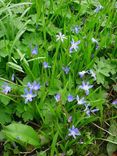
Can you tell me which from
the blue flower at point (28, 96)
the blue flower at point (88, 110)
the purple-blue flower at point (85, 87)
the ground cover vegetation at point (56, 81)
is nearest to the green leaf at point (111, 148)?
the ground cover vegetation at point (56, 81)

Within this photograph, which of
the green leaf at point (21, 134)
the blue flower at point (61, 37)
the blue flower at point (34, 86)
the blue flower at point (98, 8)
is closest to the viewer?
the green leaf at point (21, 134)

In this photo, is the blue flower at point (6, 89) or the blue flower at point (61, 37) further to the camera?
the blue flower at point (61, 37)

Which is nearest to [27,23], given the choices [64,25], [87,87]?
[64,25]

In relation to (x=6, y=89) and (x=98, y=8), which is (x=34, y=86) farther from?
(x=98, y=8)

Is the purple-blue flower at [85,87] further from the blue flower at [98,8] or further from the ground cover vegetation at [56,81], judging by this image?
the blue flower at [98,8]

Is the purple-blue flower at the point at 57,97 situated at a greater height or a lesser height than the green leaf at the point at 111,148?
greater

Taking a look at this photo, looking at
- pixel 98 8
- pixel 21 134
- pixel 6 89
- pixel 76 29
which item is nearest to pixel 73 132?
pixel 21 134

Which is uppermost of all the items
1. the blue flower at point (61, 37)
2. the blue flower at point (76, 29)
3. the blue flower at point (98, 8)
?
the blue flower at point (98, 8)

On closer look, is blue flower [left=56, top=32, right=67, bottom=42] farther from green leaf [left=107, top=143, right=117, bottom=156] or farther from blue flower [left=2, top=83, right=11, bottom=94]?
green leaf [left=107, top=143, right=117, bottom=156]
